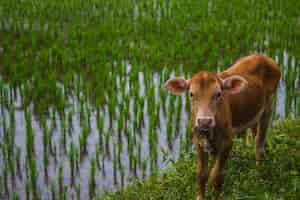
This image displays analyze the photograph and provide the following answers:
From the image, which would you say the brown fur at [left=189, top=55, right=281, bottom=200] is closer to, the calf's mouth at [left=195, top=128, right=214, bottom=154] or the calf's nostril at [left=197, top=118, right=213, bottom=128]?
the calf's mouth at [left=195, top=128, right=214, bottom=154]

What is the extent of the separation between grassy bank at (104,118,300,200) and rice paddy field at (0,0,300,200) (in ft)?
1.30

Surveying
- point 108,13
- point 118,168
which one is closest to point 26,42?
point 108,13

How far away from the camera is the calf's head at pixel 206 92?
124 inches

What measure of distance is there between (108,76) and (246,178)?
3.31 metres

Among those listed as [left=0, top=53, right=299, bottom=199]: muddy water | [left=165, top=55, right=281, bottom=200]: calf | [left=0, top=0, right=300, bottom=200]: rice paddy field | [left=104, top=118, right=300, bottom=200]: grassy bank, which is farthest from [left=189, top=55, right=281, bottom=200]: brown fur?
[left=0, top=0, right=300, bottom=200]: rice paddy field

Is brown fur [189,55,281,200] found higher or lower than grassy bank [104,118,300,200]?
higher

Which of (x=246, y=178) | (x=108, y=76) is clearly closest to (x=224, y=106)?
(x=246, y=178)

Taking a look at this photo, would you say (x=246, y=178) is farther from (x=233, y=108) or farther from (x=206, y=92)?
(x=206, y=92)

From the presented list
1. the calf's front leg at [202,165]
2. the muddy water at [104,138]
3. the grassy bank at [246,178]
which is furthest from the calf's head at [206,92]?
the muddy water at [104,138]

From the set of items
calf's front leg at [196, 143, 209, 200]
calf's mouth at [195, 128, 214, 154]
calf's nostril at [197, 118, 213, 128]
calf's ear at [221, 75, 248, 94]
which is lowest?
calf's front leg at [196, 143, 209, 200]

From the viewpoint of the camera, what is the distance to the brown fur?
3381mm

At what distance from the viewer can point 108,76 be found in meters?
7.14

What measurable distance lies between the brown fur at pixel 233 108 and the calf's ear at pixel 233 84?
0.24 feet

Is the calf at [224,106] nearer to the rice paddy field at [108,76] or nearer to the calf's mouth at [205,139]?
the calf's mouth at [205,139]
